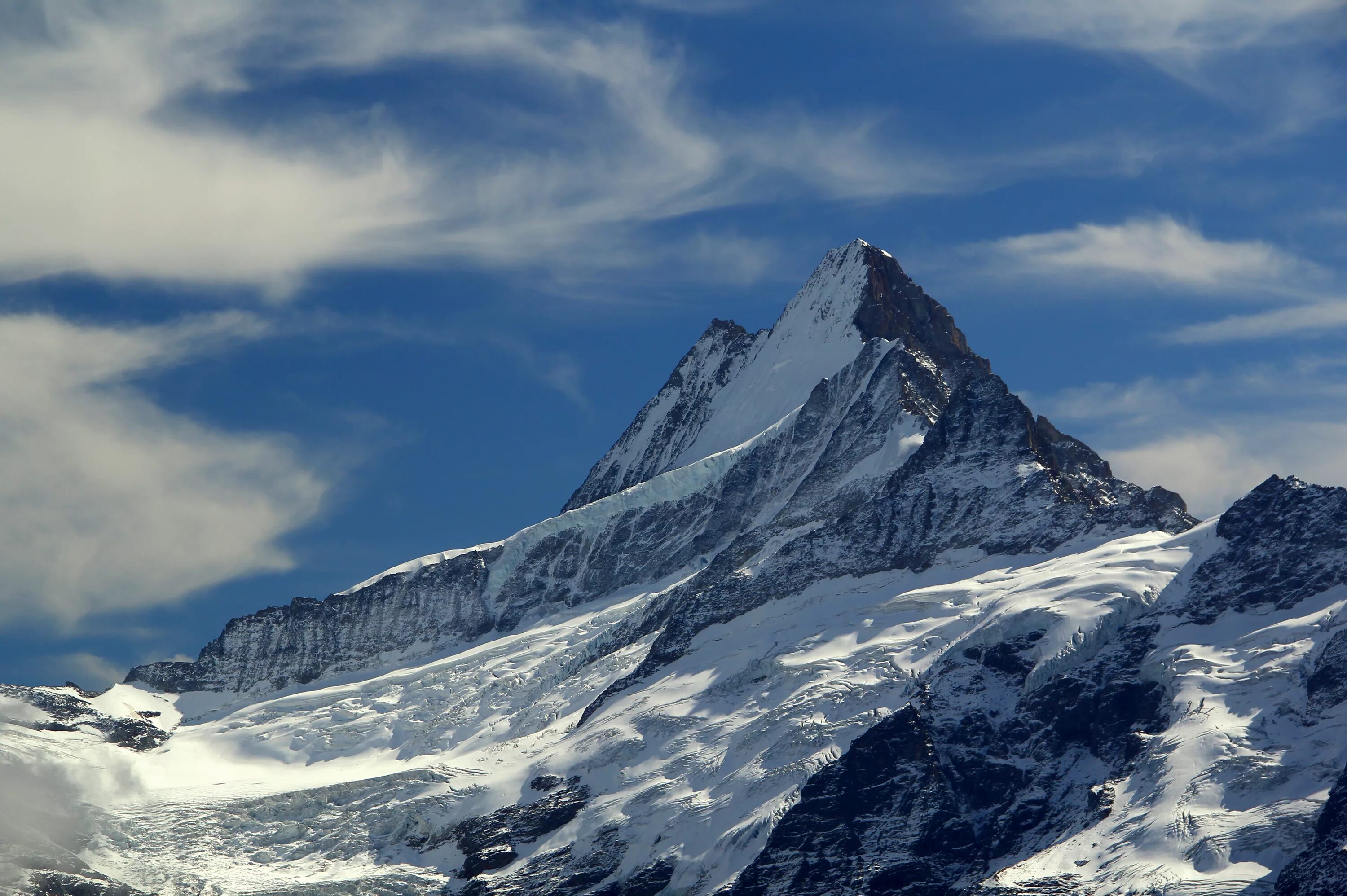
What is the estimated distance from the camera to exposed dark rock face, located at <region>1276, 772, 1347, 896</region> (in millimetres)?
172500

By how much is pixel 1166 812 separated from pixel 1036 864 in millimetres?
11715

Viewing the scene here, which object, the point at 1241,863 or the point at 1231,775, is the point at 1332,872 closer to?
the point at 1241,863

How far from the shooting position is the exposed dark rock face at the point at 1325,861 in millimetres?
172500

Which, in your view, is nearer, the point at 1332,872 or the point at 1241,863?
the point at 1332,872

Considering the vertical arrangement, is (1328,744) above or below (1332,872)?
above

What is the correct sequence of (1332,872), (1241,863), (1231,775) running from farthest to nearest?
(1231,775), (1241,863), (1332,872)

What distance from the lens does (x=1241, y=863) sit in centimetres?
18625

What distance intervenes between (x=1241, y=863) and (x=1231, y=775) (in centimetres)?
1399

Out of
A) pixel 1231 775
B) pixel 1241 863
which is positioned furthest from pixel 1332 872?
pixel 1231 775

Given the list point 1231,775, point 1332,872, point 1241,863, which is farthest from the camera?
point 1231,775

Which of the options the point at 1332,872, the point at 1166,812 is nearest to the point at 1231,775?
the point at 1166,812

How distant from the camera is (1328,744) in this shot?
199375mm

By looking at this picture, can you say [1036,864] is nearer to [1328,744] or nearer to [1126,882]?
[1126,882]

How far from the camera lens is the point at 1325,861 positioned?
175 meters
